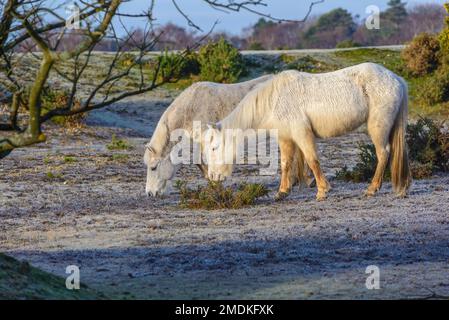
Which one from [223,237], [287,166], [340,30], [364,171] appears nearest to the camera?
[223,237]

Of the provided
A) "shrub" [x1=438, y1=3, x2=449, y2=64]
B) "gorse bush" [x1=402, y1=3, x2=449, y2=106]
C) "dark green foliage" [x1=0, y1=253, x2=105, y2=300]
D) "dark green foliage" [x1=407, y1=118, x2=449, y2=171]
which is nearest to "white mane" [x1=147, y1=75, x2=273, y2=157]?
"dark green foliage" [x1=407, y1=118, x2=449, y2=171]

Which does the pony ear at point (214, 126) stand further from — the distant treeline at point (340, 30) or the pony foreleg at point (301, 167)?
the distant treeline at point (340, 30)

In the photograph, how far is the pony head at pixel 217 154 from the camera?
12680mm

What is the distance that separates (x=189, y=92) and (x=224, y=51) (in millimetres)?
12865

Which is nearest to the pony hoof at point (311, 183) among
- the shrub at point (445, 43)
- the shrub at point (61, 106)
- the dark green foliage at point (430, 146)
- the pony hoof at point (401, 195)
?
the pony hoof at point (401, 195)

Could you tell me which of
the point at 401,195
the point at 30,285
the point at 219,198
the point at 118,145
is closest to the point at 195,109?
the point at 219,198

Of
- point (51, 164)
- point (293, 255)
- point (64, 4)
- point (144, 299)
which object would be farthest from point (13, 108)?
point (51, 164)

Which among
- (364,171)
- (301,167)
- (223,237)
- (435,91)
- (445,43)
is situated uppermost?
(445,43)

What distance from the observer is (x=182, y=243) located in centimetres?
948

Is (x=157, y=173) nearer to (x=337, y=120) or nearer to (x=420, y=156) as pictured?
(x=337, y=120)

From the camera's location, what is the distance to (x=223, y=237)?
975cm

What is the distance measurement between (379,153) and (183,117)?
2857 mm

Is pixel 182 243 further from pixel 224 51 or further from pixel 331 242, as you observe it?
pixel 224 51

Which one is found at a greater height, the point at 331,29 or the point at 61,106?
the point at 331,29
